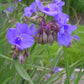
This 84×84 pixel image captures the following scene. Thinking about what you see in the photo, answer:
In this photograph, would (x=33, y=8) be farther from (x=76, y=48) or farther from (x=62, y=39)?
(x=76, y=48)

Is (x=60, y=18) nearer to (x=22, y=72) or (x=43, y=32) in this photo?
(x=43, y=32)

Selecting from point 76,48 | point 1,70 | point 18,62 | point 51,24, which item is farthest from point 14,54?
point 76,48

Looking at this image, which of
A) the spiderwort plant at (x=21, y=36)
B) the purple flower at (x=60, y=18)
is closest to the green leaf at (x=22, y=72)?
the spiderwort plant at (x=21, y=36)

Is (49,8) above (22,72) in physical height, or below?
above

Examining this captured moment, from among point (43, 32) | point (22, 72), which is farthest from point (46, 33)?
point (22, 72)

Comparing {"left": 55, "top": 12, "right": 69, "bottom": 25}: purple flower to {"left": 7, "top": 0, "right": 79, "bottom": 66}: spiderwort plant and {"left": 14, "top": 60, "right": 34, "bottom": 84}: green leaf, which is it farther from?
{"left": 14, "top": 60, "right": 34, "bottom": 84}: green leaf

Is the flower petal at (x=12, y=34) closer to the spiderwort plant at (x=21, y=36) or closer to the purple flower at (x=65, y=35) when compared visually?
the spiderwort plant at (x=21, y=36)

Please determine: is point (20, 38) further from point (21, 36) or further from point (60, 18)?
point (60, 18)

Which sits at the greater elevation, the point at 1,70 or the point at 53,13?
the point at 53,13

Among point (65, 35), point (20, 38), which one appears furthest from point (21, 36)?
point (65, 35)
